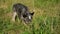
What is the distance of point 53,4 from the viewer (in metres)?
10.3

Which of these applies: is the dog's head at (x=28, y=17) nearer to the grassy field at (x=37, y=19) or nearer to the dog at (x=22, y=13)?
the dog at (x=22, y=13)

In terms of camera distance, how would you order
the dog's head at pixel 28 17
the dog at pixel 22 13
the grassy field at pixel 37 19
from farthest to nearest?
the dog at pixel 22 13
the dog's head at pixel 28 17
the grassy field at pixel 37 19

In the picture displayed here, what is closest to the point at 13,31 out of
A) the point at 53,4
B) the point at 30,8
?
the point at 30,8

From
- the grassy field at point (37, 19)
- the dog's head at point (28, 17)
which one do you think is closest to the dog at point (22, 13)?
the dog's head at point (28, 17)

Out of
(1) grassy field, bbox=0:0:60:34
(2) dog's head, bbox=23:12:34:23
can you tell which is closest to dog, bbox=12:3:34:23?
(2) dog's head, bbox=23:12:34:23

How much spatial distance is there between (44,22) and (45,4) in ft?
10.7

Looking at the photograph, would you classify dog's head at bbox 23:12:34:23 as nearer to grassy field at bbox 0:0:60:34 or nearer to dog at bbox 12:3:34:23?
dog at bbox 12:3:34:23

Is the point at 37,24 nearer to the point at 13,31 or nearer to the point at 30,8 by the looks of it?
the point at 13,31

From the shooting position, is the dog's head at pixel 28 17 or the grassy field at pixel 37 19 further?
the dog's head at pixel 28 17

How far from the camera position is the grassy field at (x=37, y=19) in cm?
711

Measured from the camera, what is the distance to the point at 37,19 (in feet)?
26.1

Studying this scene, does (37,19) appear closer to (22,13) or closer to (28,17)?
(28,17)

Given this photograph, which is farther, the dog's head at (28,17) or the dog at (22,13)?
the dog at (22,13)

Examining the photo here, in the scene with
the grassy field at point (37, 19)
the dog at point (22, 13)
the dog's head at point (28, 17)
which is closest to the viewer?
the grassy field at point (37, 19)
